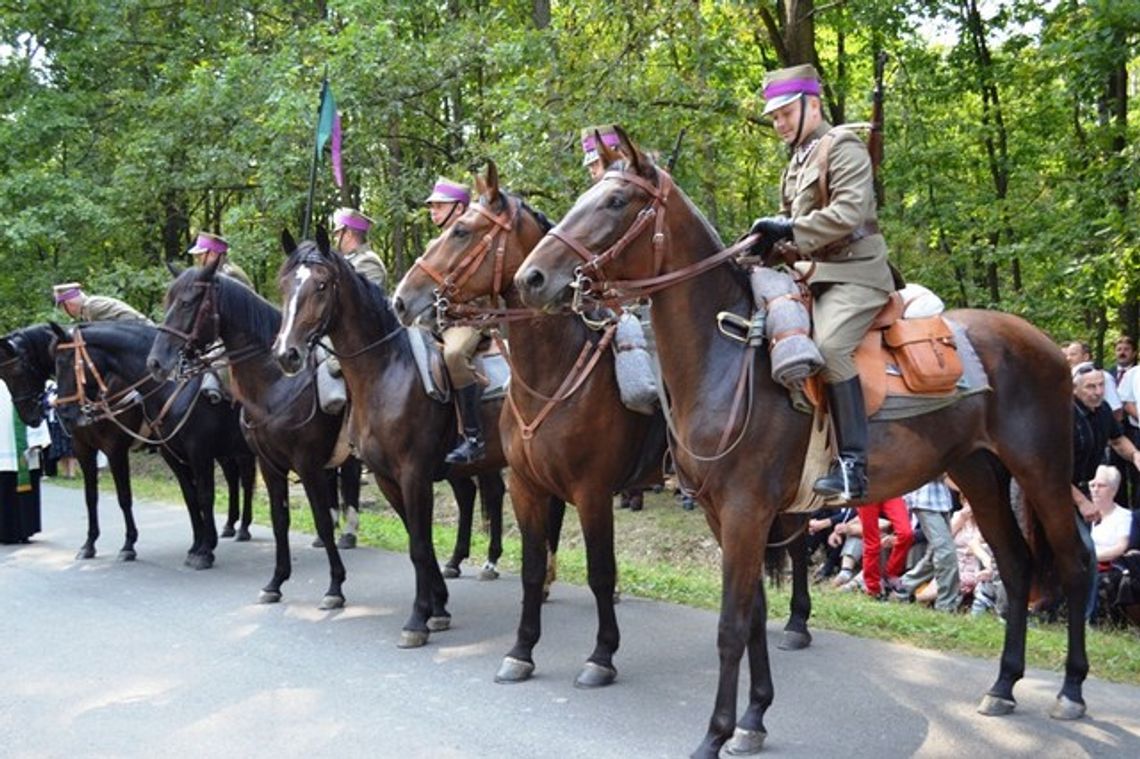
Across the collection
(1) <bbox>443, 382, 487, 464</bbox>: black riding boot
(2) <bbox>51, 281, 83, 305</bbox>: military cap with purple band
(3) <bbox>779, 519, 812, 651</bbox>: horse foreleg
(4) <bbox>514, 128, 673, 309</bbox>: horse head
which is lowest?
(3) <bbox>779, 519, 812, 651</bbox>: horse foreleg

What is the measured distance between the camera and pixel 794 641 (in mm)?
7270

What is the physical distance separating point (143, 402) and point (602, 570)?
22.0 feet

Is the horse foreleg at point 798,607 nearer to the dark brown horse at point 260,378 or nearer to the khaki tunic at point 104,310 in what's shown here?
the dark brown horse at point 260,378

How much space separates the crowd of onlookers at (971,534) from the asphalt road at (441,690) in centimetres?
204

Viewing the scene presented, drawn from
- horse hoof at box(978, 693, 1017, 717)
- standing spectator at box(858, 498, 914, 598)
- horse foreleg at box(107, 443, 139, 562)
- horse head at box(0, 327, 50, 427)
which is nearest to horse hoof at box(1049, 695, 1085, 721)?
horse hoof at box(978, 693, 1017, 717)

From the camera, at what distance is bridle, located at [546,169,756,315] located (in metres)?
5.25

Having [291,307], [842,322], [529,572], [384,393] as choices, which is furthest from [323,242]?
[842,322]

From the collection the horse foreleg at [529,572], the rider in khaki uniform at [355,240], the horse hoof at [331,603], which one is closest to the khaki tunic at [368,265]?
the rider in khaki uniform at [355,240]

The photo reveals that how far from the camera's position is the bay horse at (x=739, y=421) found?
5.26m

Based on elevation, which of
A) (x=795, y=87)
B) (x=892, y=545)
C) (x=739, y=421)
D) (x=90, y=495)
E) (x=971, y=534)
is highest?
(x=795, y=87)

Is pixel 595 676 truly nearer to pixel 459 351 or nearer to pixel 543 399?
pixel 543 399

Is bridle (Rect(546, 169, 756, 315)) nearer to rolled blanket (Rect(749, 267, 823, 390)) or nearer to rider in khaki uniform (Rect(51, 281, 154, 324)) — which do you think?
rolled blanket (Rect(749, 267, 823, 390))

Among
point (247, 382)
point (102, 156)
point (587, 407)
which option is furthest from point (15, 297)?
point (587, 407)

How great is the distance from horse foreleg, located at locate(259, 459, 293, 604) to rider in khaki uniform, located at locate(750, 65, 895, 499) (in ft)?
18.2
